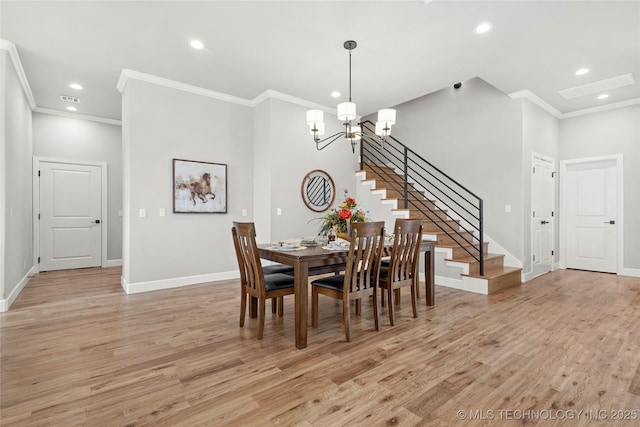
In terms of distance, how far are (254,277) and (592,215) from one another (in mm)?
6177

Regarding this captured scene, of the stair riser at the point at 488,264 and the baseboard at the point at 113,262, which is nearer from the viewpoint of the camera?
the stair riser at the point at 488,264

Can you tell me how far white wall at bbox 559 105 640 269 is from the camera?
5273 mm

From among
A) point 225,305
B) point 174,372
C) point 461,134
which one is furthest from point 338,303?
point 461,134

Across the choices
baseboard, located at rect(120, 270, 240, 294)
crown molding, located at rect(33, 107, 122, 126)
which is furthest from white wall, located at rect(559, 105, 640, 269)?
crown molding, located at rect(33, 107, 122, 126)

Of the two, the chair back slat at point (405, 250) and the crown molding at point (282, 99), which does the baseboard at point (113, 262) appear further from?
the chair back slat at point (405, 250)

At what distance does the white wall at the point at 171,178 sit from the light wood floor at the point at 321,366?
3.03 feet

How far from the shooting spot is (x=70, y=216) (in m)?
5.99

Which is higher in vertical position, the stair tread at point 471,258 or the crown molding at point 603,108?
the crown molding at point 603,108

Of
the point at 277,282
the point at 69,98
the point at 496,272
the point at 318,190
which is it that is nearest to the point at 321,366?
the point at 277,282

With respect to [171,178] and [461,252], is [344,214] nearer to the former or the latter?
[461,252]

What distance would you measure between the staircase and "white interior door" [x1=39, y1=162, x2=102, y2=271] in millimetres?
5102

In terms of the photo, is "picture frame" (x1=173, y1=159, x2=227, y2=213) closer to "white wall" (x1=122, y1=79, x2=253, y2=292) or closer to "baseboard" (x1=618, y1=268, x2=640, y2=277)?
"white wall" (x1=122, y1=79, x2=253, y2=292)

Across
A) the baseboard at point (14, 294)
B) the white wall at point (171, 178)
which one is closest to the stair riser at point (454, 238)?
the white wall at point (171, 178)

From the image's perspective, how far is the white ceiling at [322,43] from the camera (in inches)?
118
